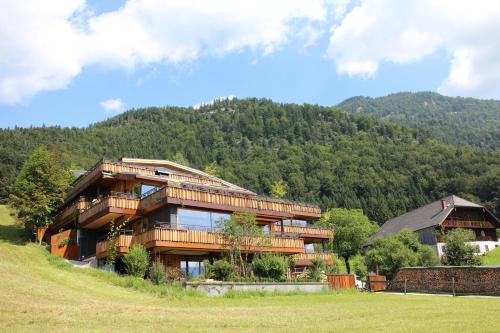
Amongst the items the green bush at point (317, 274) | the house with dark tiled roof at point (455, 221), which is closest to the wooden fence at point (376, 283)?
the green bush at point (317, 274)

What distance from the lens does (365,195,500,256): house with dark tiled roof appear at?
6369cm

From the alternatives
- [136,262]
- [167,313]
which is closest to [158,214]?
[136,262]

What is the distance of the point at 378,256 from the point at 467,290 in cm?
1457

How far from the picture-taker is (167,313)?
52.3 ft

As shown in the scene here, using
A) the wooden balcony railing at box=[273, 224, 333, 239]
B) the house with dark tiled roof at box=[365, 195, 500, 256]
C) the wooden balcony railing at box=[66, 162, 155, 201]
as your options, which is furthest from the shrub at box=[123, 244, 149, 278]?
the house with dark tiled roof at box=[365, 195, 500, 256]

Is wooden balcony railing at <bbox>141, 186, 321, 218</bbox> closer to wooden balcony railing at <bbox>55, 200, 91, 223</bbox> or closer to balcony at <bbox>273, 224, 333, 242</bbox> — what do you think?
balcony at <bbox>273, 224, 333, 242</bbox>

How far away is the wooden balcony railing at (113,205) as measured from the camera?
99.7 feet

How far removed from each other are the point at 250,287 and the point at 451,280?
13212 millimetres

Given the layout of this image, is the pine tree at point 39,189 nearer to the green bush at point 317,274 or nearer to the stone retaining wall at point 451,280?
the green bush at point 317,274

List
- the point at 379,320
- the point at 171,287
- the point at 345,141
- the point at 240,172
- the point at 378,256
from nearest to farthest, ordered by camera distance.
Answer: the point at 379,320
the point at 171,287
the point at 378,256
the point at 240,172
the point at 345,141

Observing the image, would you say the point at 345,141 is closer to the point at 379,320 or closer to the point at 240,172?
the point at 240,172

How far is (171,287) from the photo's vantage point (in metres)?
23.4

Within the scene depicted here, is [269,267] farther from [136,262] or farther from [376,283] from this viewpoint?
[376,283]

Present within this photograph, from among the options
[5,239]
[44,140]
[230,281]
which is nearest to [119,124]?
[44,140]
